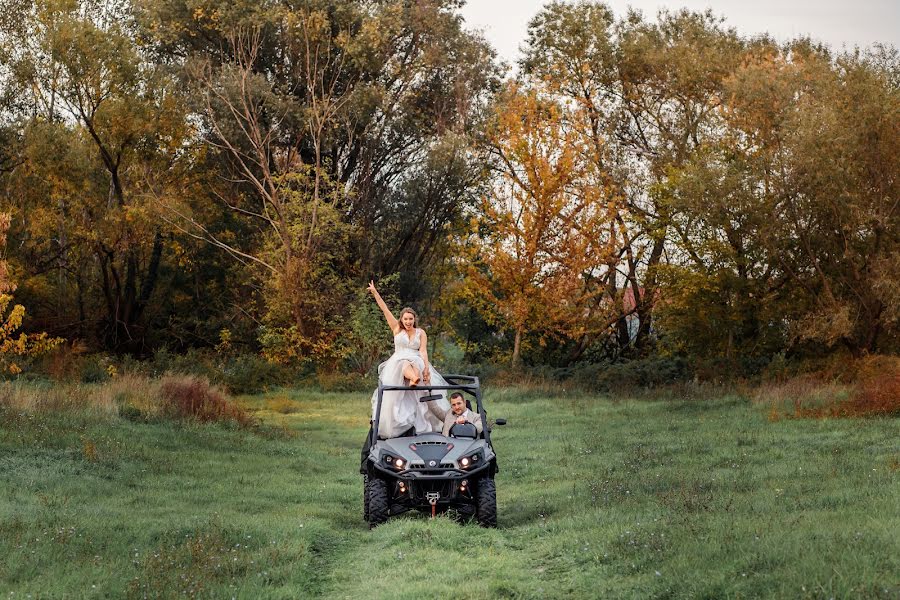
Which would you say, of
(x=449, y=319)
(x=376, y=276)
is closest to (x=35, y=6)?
(x=376, y=276)

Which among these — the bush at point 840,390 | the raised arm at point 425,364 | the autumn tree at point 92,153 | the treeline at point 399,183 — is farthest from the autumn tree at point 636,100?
the raised arm at point 425,364

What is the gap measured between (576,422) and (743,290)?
41.9 ft

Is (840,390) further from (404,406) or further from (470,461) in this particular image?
(470,461)

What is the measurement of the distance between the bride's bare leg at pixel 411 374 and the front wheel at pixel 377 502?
60.7 inches

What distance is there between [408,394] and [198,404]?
11852mm

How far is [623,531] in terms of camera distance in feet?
35.7

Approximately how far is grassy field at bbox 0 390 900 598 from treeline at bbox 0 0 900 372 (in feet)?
49.7

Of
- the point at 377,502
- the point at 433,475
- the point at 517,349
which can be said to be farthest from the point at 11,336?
the point at 433,475

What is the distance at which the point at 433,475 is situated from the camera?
11.7 meters

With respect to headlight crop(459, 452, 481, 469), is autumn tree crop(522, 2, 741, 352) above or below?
above

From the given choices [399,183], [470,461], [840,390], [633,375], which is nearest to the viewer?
[470,461]

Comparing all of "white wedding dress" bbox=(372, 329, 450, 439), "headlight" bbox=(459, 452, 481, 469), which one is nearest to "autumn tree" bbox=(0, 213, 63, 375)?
"white wedding dress" bbox=(372, 329, 450, 439)

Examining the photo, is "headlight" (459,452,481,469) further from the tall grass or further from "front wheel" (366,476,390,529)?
the tall grass

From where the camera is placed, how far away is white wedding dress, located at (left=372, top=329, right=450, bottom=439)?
12.8 metres
